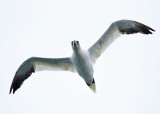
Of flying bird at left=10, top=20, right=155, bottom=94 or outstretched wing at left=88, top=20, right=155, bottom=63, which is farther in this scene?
outstretched wing at left=88, top=20, right=155, bottom=63

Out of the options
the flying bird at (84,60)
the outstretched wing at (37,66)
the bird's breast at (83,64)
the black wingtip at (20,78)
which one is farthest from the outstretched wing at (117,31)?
the black wingtip at (20,78)

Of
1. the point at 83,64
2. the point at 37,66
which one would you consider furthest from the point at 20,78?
the point at 83,64

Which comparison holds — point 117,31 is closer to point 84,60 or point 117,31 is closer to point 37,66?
point 84,60

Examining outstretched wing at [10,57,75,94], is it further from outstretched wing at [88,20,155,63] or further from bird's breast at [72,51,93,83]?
outstretched wing at [88,20,155,63]

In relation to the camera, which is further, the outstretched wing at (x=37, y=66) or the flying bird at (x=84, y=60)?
the outstretched wing at (x=37, y=66)

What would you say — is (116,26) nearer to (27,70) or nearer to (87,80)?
(87,80)

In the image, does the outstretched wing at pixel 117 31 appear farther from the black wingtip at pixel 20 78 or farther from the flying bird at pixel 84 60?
the black wingtip at pixel 20 78

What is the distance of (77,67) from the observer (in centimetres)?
2183

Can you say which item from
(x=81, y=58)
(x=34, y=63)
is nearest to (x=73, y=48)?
(x=81, y=58)

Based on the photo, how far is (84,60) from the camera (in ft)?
71.1

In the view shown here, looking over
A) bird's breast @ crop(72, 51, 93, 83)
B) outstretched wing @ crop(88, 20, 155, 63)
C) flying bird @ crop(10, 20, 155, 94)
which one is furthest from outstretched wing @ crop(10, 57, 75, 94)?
outstretched wing @ crop(88, 20, 155, 63)

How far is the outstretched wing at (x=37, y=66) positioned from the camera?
891 inches

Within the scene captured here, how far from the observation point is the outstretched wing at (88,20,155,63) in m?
22.2

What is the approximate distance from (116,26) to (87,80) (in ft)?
8.60
